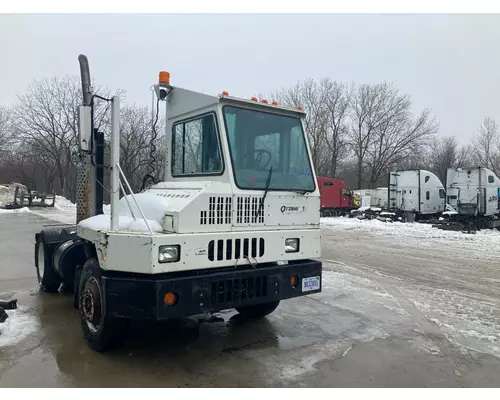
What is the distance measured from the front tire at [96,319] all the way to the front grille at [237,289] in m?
1.03

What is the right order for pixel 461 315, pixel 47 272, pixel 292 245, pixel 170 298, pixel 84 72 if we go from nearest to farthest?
1. pixel 170 298
2. pixel 292 245
3. pixel 84 72
4. pixel 461 315
5. pixel 47 272

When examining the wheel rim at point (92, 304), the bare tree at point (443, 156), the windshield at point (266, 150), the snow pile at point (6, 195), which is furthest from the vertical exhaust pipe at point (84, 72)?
the bare tree at point (443, 156)

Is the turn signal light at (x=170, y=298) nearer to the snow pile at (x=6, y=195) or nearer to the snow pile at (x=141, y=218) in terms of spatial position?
the snow pile at (x=141, y=218)

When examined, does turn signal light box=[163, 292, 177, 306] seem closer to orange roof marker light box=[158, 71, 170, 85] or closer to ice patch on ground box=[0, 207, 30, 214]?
orange roof marker light box=[158, 71, 170, 85]

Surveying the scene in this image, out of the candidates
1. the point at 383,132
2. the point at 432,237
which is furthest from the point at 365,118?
the point at 432,237

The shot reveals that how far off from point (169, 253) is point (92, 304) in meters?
1.16

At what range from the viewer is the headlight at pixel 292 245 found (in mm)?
4707

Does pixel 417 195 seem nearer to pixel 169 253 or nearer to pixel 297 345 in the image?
pixel 297 345

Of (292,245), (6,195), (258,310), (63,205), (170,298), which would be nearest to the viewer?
(170,298)

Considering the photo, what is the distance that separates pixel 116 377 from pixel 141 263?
1.09m

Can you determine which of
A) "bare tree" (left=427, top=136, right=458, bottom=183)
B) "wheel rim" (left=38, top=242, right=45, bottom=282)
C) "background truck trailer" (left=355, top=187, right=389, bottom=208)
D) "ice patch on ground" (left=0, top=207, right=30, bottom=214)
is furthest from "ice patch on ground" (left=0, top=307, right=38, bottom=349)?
"bare tree" (left=427, top=136, right=458, bottom=183)

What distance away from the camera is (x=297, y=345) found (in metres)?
4.81

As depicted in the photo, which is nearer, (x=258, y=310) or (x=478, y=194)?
(x=258, y=310)

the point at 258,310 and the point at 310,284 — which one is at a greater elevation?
the point at 310,284
